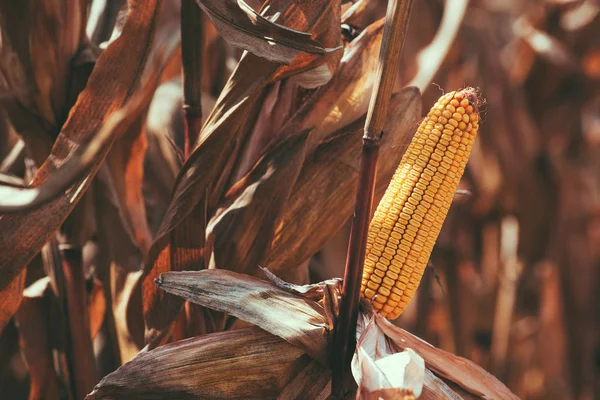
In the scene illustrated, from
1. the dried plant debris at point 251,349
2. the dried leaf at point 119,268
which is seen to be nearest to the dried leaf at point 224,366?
the dried plant debris at point 251,349

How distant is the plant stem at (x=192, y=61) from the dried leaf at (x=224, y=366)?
0.33 meters

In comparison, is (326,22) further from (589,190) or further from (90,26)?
(589,190)

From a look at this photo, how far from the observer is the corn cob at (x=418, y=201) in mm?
906

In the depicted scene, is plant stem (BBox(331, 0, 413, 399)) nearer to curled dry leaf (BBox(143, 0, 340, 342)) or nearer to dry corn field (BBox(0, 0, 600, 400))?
dry corn field (BBox(0, 0, 600, 400))

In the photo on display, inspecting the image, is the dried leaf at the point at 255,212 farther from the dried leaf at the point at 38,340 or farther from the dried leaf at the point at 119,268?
the dried leaf at the point at 38,340

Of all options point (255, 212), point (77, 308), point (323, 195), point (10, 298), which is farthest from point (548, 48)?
point (10, 298)

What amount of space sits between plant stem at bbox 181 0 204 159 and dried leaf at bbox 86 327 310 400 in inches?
13.1

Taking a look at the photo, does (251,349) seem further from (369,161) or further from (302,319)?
(369,161)

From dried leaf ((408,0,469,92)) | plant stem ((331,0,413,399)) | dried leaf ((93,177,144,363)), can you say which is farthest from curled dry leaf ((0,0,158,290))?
dried leaf ((408,0,469,92))

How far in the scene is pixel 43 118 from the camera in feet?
3.69

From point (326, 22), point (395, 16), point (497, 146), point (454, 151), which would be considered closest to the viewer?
point (395, 16)

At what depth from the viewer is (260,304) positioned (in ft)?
2.97

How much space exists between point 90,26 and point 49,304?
504 millimetres

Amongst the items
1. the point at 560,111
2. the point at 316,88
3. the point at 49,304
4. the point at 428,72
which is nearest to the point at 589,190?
the point at 560,111
